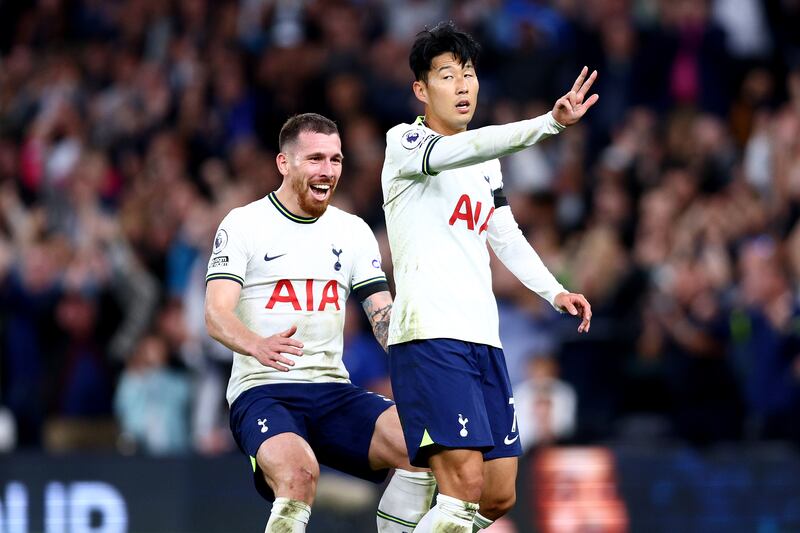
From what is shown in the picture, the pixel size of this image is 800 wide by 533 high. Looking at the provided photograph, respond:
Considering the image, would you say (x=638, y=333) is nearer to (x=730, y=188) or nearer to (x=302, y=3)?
(x=730, y=188)

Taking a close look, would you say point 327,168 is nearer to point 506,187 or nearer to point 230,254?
point 230,254

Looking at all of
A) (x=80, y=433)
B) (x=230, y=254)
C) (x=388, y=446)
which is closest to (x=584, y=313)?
(x=388, y=446)

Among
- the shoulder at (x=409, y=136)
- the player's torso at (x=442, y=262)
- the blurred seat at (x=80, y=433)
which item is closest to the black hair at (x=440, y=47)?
the shoulder at (x=409, y=136)

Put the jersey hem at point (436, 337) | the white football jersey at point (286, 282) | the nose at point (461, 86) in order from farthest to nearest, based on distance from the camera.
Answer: the white football jersey at point (286, 282) < the nose at point (461, 86) < the jersey hem at point (436, 337)

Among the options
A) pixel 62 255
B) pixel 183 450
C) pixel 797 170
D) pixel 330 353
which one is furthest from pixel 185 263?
→ pixel 330 353

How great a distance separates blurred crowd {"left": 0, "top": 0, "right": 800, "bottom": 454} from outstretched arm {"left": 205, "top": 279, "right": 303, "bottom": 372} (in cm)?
513

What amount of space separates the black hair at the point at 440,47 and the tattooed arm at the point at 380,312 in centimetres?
132

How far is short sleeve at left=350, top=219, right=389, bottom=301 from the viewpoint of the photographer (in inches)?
332

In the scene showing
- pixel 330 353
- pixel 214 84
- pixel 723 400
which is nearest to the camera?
pixel 330 353

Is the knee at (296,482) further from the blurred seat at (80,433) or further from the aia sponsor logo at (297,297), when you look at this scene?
the blurred seat at (80,433)

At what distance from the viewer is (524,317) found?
13.4 metres

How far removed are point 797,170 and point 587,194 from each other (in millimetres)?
2053

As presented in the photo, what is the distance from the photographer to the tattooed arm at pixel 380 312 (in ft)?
27.1

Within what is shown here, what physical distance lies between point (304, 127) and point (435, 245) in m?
1.18
